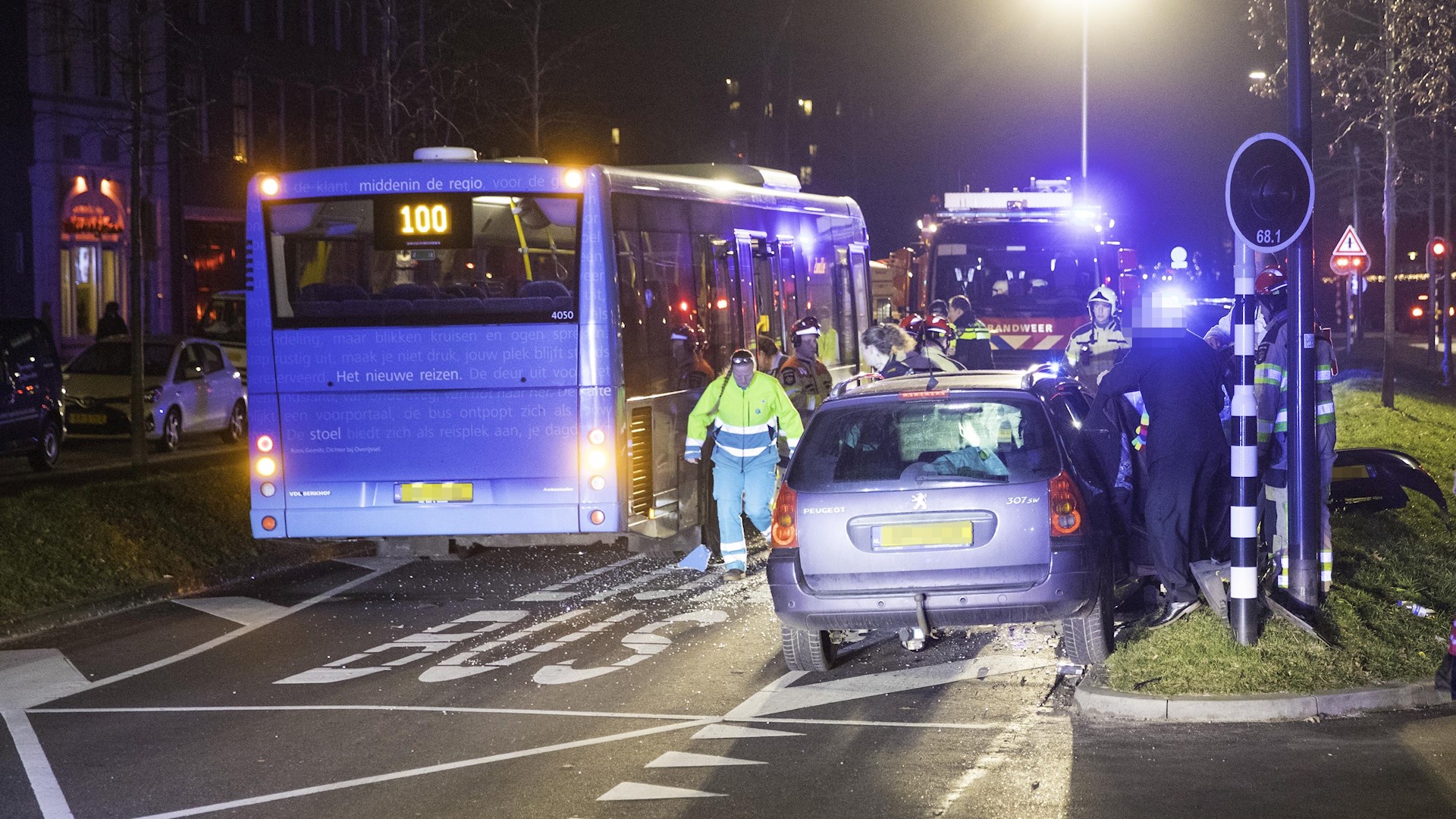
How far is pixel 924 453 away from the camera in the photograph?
9375mm

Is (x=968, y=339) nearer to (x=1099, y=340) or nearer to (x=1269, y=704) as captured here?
(x=1099, y=340)

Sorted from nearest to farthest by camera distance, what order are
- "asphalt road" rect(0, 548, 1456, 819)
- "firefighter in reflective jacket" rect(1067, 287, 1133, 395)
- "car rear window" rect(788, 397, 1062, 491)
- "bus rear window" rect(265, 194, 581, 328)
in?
1. "asphalt road" rect(0, 548, 1456, 819)
2. "car rear window" rect(788, 397, 1062, 491)
3. "bus rear window" rect(265, 194, 581, 328)
4. "firefighter in reflective jacket" rect(1067, 287, 1133, 395)

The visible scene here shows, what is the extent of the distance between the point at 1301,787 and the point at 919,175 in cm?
9319

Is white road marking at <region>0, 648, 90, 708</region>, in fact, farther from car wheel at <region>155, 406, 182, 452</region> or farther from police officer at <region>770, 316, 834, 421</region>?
car wheel at <region>155, 406, 182, 452</region>

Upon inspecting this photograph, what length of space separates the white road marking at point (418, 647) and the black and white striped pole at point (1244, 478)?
4289mm

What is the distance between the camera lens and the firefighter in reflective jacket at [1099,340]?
53.0 ft

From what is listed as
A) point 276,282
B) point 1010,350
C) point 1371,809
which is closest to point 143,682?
point 276,282

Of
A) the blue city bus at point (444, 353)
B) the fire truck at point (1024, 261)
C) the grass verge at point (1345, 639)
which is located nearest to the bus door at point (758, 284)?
the blue city bus at point (444, 353)

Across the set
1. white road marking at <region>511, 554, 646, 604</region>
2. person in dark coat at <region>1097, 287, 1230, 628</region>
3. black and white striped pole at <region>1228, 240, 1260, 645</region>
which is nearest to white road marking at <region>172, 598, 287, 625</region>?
white road marking at <region>511, 554, 646, 604</region>

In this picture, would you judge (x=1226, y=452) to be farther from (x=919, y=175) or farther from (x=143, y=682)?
(x=919, y=175)

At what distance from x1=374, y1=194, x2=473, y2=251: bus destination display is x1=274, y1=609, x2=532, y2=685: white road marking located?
2.57 meters

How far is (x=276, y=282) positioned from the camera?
12430 millimetres

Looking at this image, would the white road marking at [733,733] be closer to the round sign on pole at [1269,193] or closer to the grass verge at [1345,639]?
the grass verge at [1345,639]

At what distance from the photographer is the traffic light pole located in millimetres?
9734
